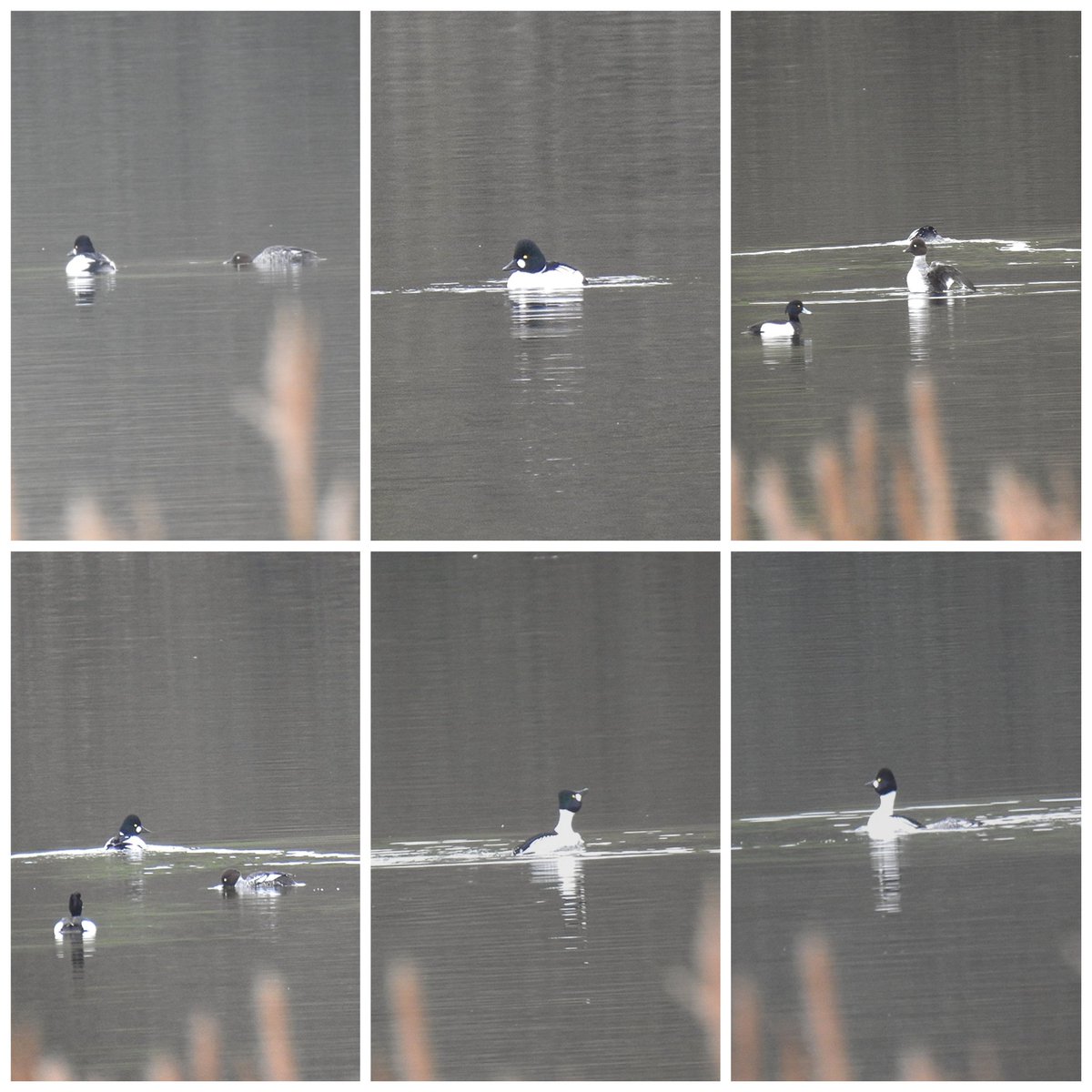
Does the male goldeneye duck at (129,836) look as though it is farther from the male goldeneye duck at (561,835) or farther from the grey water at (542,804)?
the male goldeneye duck at (561,835)

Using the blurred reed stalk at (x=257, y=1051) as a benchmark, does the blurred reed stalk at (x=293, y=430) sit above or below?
above

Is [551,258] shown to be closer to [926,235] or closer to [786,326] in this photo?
[786,326]

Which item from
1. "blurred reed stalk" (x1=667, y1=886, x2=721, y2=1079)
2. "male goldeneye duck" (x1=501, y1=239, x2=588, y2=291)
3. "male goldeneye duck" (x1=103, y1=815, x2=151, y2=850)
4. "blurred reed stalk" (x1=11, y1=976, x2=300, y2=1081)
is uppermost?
"male goldeneye duck" (x1=501, y1=239, x2=588, y2=291)

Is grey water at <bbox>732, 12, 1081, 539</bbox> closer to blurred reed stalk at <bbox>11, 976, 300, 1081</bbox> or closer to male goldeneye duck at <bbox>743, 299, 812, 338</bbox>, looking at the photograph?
male goldeneye duck at <bbox>743, 299, 812, 338</bbox>

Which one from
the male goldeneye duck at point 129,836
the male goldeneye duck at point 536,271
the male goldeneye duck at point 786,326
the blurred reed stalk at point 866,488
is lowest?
the male goldeneye duck at point 129,836

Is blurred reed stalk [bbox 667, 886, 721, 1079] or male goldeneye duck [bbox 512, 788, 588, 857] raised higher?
male goldeneye duck [bbox 512, 788, 588, 857]

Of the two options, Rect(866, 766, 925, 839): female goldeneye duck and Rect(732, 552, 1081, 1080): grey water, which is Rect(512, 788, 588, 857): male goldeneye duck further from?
Rect(866, 766, 925, 839): female goldeneye duck

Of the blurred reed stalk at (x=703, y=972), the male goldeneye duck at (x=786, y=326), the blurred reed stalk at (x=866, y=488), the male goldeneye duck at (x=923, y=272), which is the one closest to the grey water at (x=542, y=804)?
the blurred reed stalk at (x=703, y=972)

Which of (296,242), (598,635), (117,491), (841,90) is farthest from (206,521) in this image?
(841,90)

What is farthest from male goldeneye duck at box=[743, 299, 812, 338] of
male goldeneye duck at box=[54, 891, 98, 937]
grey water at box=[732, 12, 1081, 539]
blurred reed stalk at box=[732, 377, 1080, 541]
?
male goldeneye duck at box=[54, 891, 98, 937]
